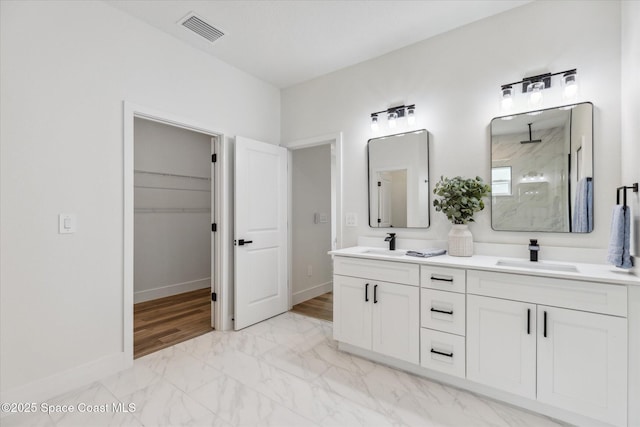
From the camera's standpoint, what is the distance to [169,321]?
134 inches

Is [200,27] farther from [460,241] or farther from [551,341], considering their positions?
[551,341]

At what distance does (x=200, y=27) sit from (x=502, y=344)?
322 cm

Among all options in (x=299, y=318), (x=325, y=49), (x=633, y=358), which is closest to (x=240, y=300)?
(x=299, y=318)

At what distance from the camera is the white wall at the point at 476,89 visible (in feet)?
6.63

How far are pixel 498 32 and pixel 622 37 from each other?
75 centimetres

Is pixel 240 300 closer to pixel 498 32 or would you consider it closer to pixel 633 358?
pixel 633 358

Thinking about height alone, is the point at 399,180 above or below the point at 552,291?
above

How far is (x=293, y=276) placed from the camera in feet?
13.2

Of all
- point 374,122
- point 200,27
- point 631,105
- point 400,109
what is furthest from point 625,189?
point 200,27

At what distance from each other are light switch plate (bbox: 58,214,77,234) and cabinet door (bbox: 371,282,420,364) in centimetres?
220

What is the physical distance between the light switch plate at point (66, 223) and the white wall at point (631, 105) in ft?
11.2

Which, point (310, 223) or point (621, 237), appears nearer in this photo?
point (621, 237)

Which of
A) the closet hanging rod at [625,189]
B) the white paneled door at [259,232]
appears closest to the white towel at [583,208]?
the closet hanging rod at [625,189]

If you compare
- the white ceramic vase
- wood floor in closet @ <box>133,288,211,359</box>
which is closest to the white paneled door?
wood floor in closet @ <box>133,288,211,359</box>
